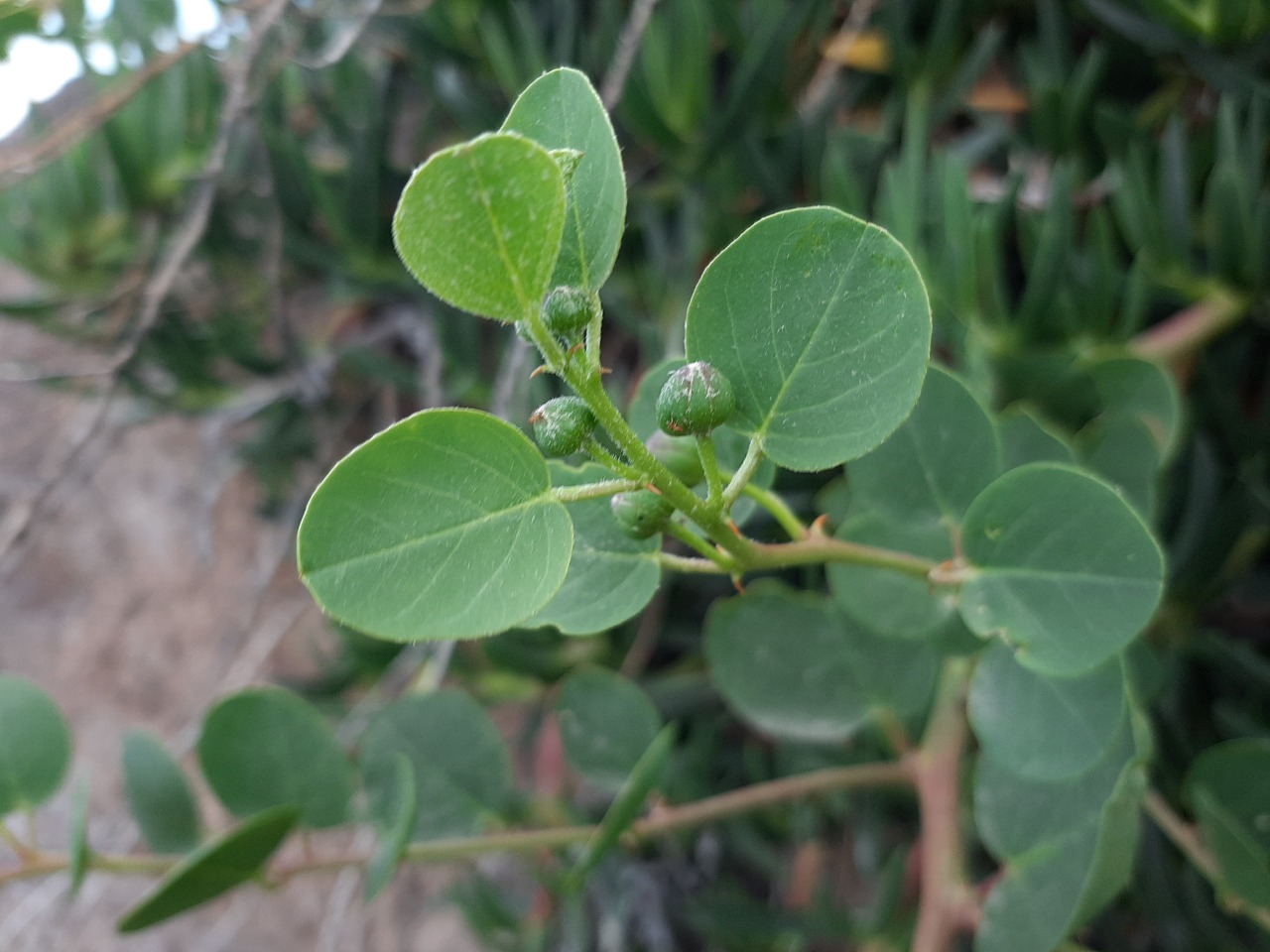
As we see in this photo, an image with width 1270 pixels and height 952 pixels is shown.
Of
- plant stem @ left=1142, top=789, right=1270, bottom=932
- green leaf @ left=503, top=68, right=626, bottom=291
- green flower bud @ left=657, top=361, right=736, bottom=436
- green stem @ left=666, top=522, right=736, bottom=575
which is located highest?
green leaf @ left=503, top=68, right=626, bottom=291

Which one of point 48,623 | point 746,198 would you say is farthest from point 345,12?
point 48,623

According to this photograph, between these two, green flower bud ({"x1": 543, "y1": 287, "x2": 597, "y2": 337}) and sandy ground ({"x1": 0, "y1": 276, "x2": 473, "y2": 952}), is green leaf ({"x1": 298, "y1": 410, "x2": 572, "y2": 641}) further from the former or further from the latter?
sandy ground ({"x1": 0, "y1": 276, "x2": 473, "y2": 952})

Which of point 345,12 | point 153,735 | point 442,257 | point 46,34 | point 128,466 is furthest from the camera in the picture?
point 128,466

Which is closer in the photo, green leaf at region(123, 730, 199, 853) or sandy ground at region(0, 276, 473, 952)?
green leaf at region(123, 730, 199, 853)

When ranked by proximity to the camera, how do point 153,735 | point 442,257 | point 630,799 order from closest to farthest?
point 442,257 < point 630,799 < point 153,735

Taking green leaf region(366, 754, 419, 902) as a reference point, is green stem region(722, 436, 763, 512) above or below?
above

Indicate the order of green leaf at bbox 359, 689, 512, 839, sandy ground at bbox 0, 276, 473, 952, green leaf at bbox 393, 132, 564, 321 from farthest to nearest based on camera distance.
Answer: sandy ground at bbox 0, 276, 473, 952 → green leaf at bbox 359, 689, 512, 839 → green leaf at bbox 393, 132, 564, 321

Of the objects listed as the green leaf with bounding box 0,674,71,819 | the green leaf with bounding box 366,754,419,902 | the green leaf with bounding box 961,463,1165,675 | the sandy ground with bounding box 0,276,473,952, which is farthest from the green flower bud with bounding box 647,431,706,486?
the sandy ground with bounding box 0,276,473,952

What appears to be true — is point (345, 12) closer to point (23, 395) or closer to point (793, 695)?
point (793, 695)
